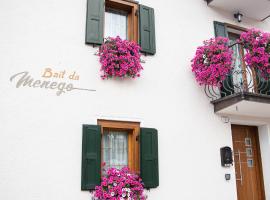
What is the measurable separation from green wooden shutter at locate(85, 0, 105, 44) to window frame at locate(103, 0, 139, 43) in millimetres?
384

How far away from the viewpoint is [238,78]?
329 inches

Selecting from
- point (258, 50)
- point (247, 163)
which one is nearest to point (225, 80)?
point (258, 50)

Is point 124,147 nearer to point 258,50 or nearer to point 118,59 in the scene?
point 118,59

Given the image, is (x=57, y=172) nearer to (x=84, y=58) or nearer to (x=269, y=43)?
(x=84, y=58)

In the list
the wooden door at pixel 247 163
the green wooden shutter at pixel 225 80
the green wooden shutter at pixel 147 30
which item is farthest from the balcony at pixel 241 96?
the green wooden shutter at pixel 147 30

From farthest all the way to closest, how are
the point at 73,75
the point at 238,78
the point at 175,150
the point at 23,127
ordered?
the point at 238,78, the point at 175,150, the point at 73,75, the point at 23,127

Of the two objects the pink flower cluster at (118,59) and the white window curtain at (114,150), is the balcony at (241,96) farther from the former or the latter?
the white window curtain at (114,150)

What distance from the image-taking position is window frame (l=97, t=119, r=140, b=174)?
20.9 ft

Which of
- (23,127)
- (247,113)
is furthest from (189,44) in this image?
(23,127)

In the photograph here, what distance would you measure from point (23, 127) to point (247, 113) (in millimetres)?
5120

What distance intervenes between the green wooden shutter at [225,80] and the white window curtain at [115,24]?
8.32 ft

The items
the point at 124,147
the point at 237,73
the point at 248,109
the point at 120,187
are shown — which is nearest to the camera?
the point at 120,187

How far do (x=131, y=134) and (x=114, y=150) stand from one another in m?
0.49

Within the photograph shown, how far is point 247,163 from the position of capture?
812 cm
